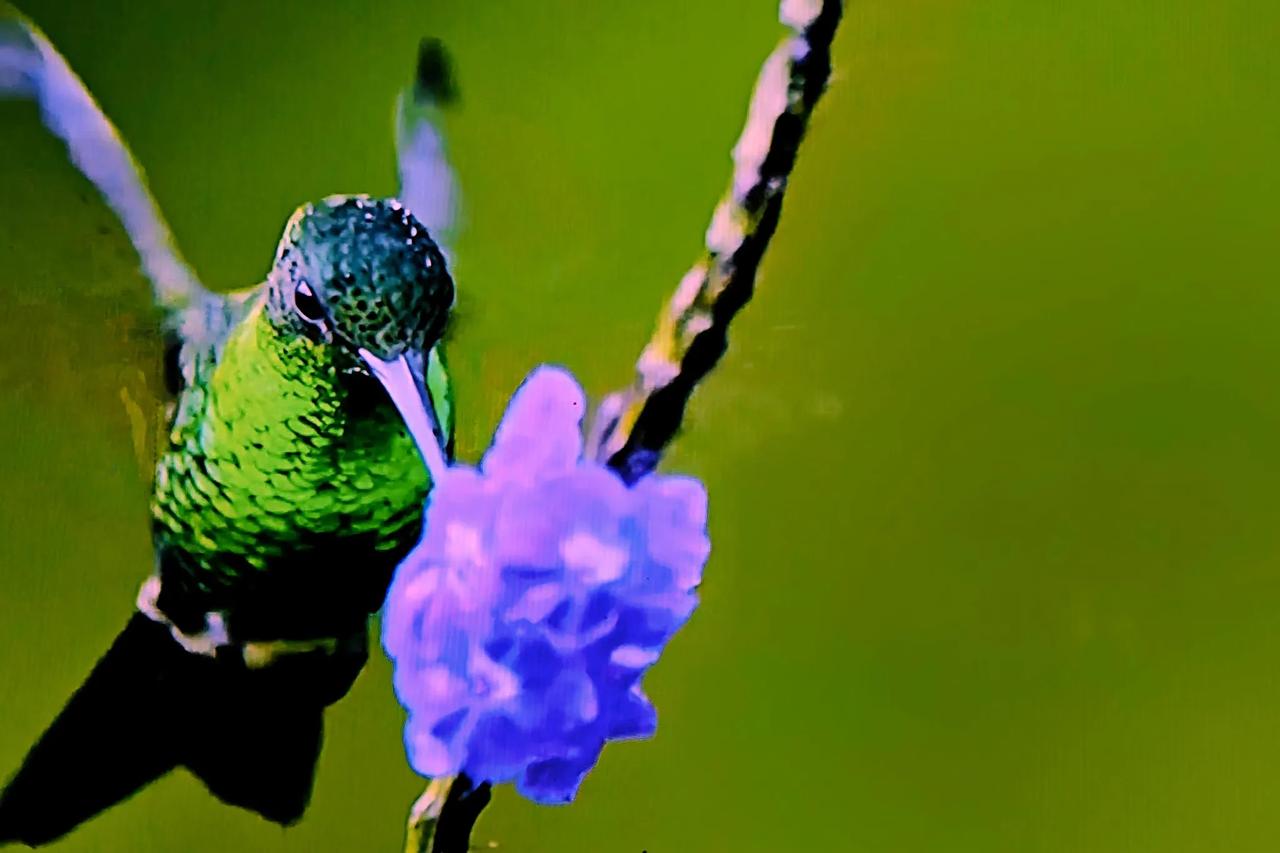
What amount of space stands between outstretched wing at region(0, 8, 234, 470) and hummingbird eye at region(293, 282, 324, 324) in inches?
2.6

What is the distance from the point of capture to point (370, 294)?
3.00 feet

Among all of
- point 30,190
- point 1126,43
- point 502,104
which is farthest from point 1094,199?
point 30,190

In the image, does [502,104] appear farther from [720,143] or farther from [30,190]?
[30,190]

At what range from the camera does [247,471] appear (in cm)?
94

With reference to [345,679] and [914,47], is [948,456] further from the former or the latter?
[345,679]

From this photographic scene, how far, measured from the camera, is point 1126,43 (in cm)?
102

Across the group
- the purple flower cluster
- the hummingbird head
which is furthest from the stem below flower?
the hummingbird head

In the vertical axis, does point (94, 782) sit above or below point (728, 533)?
below

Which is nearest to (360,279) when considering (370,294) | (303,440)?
(370,294)

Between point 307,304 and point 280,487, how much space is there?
0.15m

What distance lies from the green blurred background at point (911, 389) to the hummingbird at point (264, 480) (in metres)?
0.03

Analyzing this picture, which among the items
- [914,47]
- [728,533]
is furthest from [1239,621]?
[914,47]

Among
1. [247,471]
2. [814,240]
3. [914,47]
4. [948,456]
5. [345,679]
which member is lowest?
[345,679]

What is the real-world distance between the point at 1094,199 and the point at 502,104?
51 centimetres
